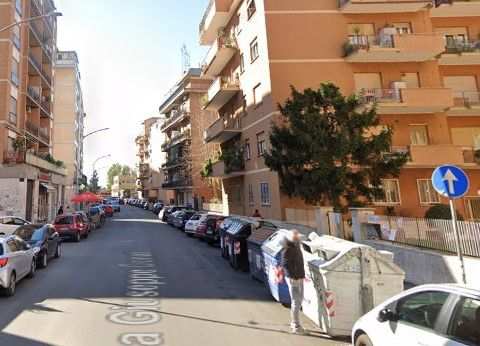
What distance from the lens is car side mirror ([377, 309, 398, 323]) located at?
14.4ft

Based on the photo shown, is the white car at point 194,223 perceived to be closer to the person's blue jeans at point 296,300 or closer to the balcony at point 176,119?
the person's blue jeans at point 296,300

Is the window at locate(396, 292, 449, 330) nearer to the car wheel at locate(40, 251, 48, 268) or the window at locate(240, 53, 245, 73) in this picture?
the car wheel at locate(40, 251, 48, 268)

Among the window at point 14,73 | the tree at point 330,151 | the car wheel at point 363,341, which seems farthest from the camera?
the window at point 14,73

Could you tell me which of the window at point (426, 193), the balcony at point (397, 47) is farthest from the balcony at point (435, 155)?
the balcony at point (397, 47)

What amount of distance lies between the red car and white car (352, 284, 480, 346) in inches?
764

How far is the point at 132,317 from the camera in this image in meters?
7.32

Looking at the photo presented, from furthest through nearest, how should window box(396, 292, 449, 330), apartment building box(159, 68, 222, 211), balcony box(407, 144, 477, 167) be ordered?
apartment building box(159, 68, 222, 211) → balcony box(407, 144, 477, 167) → window box(396, 292, 449, 330)

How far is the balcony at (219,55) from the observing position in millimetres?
27391

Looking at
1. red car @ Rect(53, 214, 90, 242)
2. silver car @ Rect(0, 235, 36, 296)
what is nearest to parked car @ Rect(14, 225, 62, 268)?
silver car @ Rect(0, 235, 36, 296)

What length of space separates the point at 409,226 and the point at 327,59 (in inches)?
541

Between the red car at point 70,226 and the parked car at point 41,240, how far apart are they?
5.46 m

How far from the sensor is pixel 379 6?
22203mm

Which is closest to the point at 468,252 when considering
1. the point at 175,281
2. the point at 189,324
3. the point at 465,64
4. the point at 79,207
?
the point at 189,324

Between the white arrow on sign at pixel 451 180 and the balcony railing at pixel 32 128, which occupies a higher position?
the balcony railing at pixel 32 128
